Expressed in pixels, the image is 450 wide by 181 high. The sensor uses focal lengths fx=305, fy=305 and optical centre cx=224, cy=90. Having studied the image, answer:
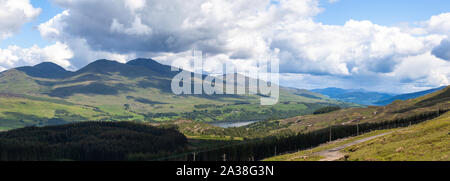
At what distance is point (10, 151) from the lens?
587 feet
